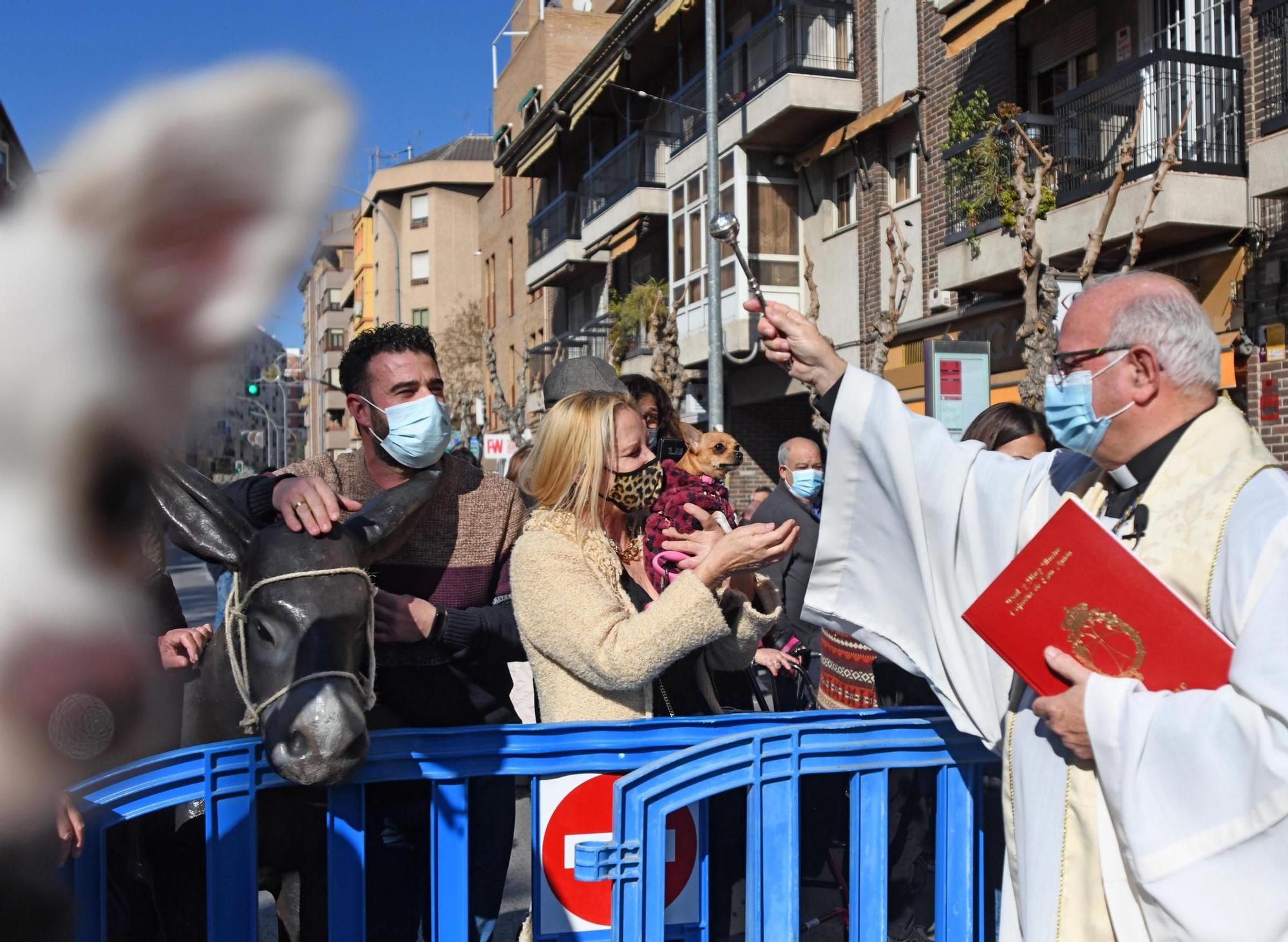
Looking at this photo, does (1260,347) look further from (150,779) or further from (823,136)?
(150,779)

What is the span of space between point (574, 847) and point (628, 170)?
986 inches

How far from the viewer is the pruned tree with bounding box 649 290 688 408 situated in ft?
70.8

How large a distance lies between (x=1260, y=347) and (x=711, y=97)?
24.6 feet

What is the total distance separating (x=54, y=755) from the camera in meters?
0.61

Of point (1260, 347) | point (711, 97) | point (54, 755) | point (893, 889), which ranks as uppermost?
point (711, 97)

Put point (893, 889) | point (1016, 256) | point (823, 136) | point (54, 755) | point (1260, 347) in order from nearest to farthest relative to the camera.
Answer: point (54, 755), point (893, 889), point (1260, 347), point (1016, 256), point (823, 136)

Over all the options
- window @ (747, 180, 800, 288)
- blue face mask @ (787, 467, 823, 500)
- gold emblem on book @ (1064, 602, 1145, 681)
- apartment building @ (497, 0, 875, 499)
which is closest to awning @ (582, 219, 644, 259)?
apartment building @ (497, 0, 875, 499)

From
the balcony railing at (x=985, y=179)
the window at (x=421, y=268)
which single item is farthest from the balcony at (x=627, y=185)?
the window at (x=421, y=268)

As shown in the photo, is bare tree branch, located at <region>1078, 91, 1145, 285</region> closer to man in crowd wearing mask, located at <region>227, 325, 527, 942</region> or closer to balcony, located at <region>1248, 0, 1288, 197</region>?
balcony, located at <region>1248, 0, 1288, 197</region>

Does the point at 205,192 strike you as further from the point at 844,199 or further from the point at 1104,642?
the point at 844,199

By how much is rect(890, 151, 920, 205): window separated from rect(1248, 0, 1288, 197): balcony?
6267 mm

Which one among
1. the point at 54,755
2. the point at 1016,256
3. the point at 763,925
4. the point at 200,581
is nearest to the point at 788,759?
the point at 763,925

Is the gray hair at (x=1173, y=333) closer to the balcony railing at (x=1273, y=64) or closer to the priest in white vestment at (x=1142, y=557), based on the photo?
the priest in white vestment at (x=1142, y=557)

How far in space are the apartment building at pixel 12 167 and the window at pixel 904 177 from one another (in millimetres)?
17615
